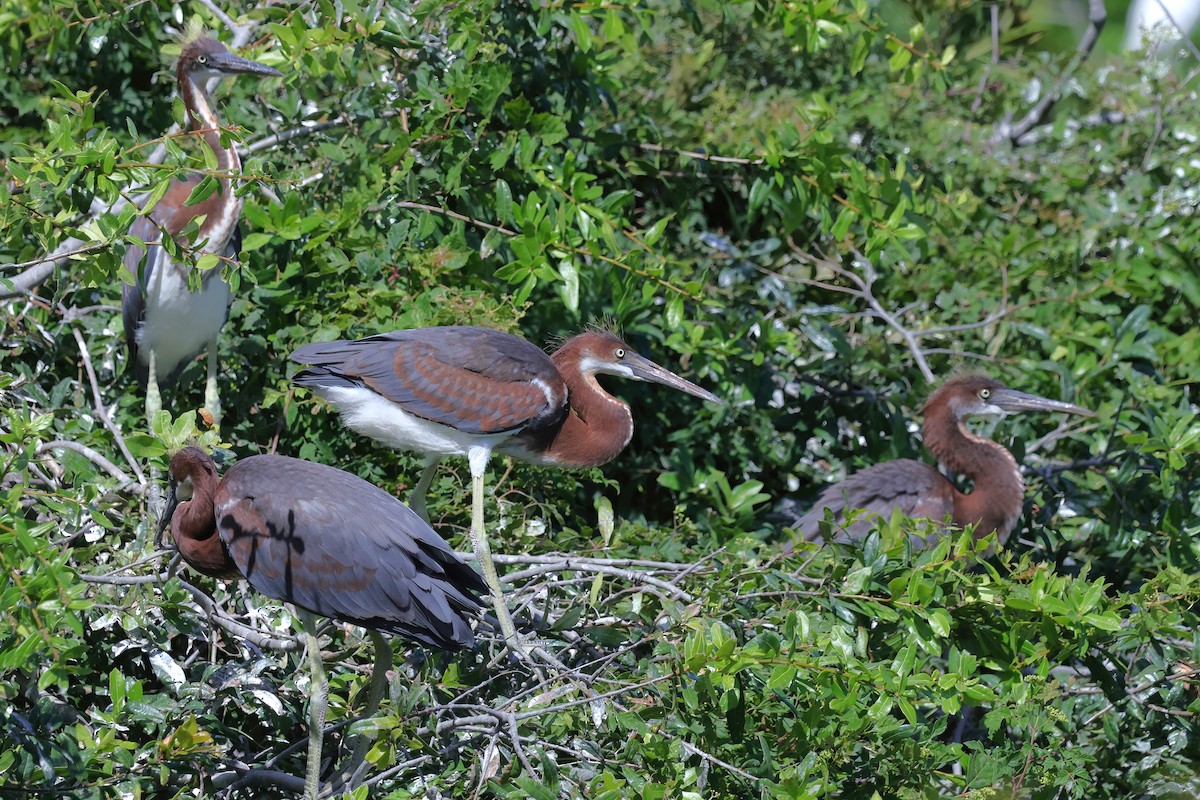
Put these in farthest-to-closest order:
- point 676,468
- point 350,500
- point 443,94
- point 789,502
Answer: point 789,502 → point 676,468 → point 443,94 → point 350,500

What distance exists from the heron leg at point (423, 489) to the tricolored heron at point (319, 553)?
0.78 m

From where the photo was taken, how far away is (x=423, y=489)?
492 cm

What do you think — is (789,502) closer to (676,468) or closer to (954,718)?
(676,468)

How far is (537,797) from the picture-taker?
3.25 meters

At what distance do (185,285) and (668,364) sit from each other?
227cm

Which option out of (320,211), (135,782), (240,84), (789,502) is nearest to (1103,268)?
(789,502)

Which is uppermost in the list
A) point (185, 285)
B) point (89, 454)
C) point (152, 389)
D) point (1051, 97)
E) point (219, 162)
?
point (1051, 97)

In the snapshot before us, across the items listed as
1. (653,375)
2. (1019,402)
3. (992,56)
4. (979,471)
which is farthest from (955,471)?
(992,56)

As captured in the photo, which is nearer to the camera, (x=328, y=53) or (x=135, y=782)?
(x=135, y=782)

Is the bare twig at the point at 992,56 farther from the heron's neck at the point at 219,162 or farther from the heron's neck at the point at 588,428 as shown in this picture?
the heron's neck at the point at 219,162

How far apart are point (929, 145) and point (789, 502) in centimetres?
210

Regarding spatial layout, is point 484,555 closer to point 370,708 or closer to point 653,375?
point 370,708

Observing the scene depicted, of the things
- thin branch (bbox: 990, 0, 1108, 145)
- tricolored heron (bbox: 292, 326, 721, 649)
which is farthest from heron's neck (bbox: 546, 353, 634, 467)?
thin branch (bbox: 990, 0, 1108, 145)

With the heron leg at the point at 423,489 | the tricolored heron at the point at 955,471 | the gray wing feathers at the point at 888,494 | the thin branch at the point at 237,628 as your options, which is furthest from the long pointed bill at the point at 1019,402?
the thin branch at the point at 237,628
